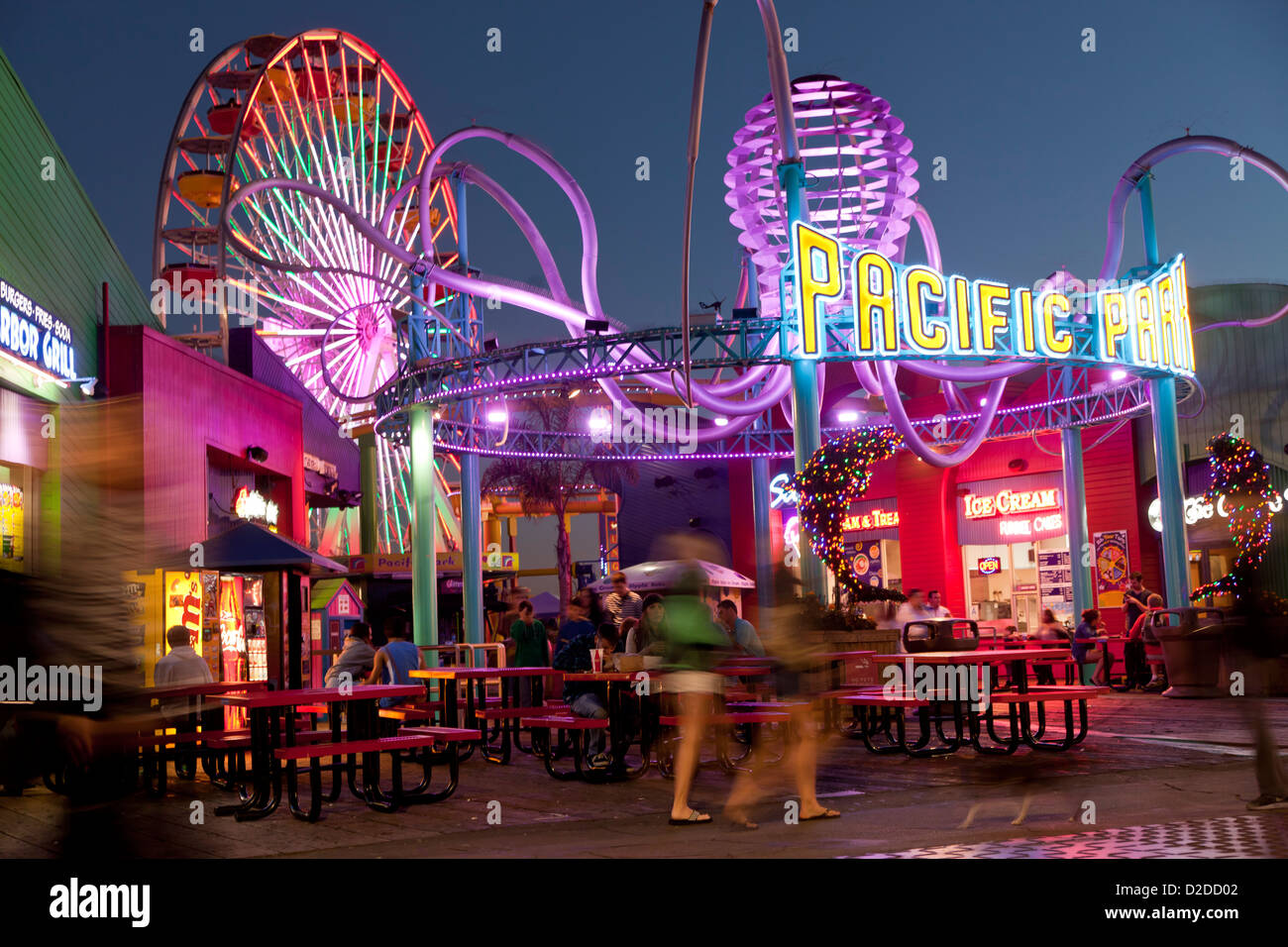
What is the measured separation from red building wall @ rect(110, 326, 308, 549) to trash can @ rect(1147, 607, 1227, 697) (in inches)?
549

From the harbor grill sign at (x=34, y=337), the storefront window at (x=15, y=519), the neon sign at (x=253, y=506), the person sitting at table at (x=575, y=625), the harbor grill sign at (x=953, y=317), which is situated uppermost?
the harbor grill sign at (x=953, y=317)

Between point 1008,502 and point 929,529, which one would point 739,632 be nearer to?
point 1008,502

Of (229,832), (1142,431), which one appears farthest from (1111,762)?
(1142,431)

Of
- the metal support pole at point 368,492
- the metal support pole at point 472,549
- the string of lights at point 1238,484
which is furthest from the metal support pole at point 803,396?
the metal support pole at point 368,492

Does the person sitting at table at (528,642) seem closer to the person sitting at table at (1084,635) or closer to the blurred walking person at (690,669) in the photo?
the blurred walking person at (690,669)

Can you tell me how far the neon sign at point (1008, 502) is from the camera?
2981cm

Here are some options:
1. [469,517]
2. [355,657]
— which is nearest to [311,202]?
[469,517]

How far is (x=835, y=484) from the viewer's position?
1712 centimetres

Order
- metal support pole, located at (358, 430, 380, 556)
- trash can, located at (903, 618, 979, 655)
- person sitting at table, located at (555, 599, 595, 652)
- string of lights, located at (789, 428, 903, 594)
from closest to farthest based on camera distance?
1. person sitting at table, located at (555, 599, 595, 652)
2. trash can, located at (903, 618, 979, 655)
3. string of lights, located at (789, 428, 903, 594)
4. metal support pole, located at (358, 430, 380, 556)

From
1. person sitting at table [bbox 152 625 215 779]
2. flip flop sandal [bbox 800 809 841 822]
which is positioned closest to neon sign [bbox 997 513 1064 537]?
person sitting at table [bbox 152 625 215 779]

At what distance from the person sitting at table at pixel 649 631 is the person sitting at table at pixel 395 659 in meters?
2.19

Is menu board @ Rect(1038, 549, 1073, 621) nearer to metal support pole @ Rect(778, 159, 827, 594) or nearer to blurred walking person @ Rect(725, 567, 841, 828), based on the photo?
metal support pole @ Rect(778, 159, 827, 594)

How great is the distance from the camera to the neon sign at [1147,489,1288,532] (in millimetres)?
18094

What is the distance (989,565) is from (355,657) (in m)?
22.2
